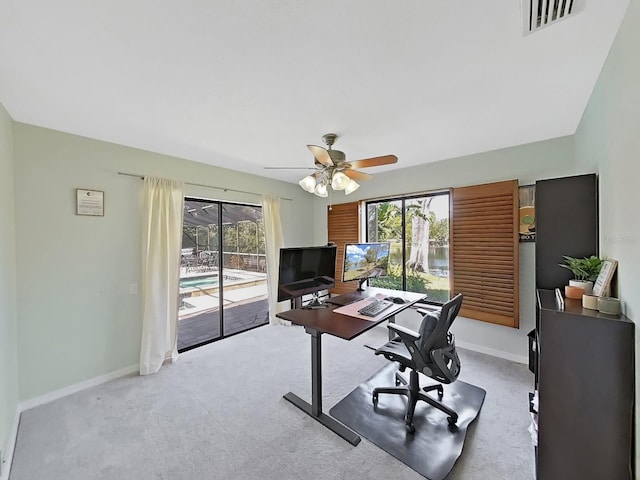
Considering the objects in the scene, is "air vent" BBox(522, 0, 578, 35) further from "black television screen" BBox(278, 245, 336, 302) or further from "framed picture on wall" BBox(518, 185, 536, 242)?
"framed picture on wall" BBox(518, 185, 536, 242)

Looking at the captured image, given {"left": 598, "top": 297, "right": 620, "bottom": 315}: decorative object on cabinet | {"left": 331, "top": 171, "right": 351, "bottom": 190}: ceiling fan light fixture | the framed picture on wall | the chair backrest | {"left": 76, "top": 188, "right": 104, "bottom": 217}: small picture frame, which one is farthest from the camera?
the framed picture on wall

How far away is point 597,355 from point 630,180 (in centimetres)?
85

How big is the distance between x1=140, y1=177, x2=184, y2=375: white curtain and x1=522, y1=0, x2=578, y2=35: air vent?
131 inches

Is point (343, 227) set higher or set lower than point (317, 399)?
higher

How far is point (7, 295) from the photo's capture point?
1941 mm

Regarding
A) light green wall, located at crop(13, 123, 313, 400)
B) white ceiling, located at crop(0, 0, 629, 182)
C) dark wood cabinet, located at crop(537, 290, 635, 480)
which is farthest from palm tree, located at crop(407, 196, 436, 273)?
light green wall, located at crop(13, 123, 313, 400)

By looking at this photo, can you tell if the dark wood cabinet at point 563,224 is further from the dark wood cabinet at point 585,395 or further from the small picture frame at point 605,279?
the dark wood cabinet at point 585,395

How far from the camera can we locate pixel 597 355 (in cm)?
125

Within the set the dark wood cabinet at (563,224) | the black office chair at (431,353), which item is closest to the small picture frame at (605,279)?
the dark wood cabinet at (563,224)

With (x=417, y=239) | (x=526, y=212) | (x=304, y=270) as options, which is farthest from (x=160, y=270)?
(x=526, y=212)

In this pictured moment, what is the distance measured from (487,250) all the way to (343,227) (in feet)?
7.20

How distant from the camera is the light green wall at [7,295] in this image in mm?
1764

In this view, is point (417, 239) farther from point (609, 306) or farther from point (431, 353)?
point (609, 306)

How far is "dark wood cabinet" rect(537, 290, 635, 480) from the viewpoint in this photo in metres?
1.21
